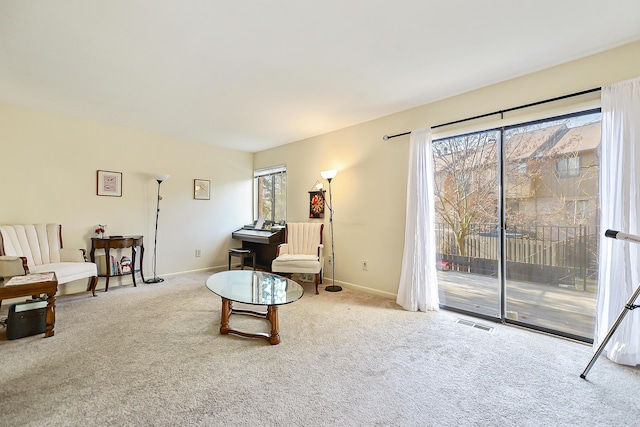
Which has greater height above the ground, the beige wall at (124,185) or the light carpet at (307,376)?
the beige wall at (124,185)

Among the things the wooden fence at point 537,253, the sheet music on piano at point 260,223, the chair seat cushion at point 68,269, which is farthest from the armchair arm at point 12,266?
the wooden fence at point 537,253

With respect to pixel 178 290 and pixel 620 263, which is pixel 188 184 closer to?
pixel 178 290

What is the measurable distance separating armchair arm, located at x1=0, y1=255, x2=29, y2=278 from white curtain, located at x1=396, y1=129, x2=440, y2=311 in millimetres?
4157

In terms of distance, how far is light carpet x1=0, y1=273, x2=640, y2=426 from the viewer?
1522mm

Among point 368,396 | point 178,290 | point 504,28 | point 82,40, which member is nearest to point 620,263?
point 504,28

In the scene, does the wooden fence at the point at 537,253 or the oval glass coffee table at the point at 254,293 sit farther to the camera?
the wooden fence at the point at 537,253

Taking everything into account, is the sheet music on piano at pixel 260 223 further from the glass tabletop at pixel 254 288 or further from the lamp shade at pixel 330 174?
the glass tabletop at pixel 254 288

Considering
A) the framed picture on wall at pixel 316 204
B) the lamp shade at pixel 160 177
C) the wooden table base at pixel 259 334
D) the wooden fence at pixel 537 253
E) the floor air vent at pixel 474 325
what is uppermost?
the lamp shade at pixel 160 177

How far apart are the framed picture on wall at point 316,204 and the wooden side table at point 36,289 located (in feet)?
10.6

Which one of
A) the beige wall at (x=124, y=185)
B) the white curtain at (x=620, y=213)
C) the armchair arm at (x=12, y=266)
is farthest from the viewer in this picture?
the beige wall at (x=124, y=185)

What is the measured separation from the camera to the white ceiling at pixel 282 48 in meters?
1.80

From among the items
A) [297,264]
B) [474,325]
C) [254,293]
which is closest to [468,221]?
[474,325]

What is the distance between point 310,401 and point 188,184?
4.37 metres

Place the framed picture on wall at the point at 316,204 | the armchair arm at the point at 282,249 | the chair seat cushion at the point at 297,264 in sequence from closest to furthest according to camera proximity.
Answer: the chair seat cushion at the point at 297,264
the armchair arm at the point at 282,249
the framed picture on wall at the point at 316,204
